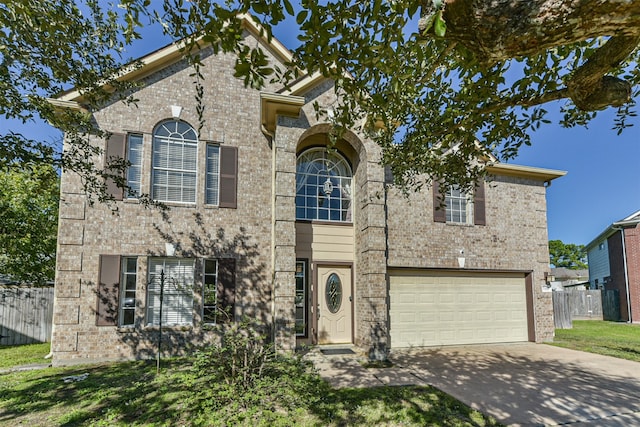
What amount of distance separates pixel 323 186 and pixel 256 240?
234cm

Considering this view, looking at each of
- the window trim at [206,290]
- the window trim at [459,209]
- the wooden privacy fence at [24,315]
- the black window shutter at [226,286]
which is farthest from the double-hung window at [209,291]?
the window trim at [459,209]

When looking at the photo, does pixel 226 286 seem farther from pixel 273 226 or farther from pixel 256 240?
pixel 273 226

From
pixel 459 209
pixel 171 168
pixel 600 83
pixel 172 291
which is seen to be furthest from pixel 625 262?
pixel 171 168

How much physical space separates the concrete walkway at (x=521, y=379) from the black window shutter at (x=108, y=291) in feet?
14.6

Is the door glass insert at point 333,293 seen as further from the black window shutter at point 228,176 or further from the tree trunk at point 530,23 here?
the tree trunk at point 530,23

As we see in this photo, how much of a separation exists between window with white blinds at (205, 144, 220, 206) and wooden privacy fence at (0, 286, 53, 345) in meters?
6.74

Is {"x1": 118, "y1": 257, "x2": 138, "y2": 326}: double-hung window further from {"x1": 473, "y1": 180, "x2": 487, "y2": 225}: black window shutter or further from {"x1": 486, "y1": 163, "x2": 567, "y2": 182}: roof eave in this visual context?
{"x1": 486, "y1": 163, "x2": 567, "y2": 182}: roof eave

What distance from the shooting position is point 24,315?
1101 cm

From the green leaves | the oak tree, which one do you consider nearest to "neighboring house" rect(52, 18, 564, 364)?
the green leaves

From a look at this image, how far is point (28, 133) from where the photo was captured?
4785mm

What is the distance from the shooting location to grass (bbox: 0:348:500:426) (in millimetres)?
4613

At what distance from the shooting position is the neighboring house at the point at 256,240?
7945 mm

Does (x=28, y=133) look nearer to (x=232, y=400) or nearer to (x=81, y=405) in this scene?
(x=81, y=405)

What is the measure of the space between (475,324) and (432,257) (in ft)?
7.76
